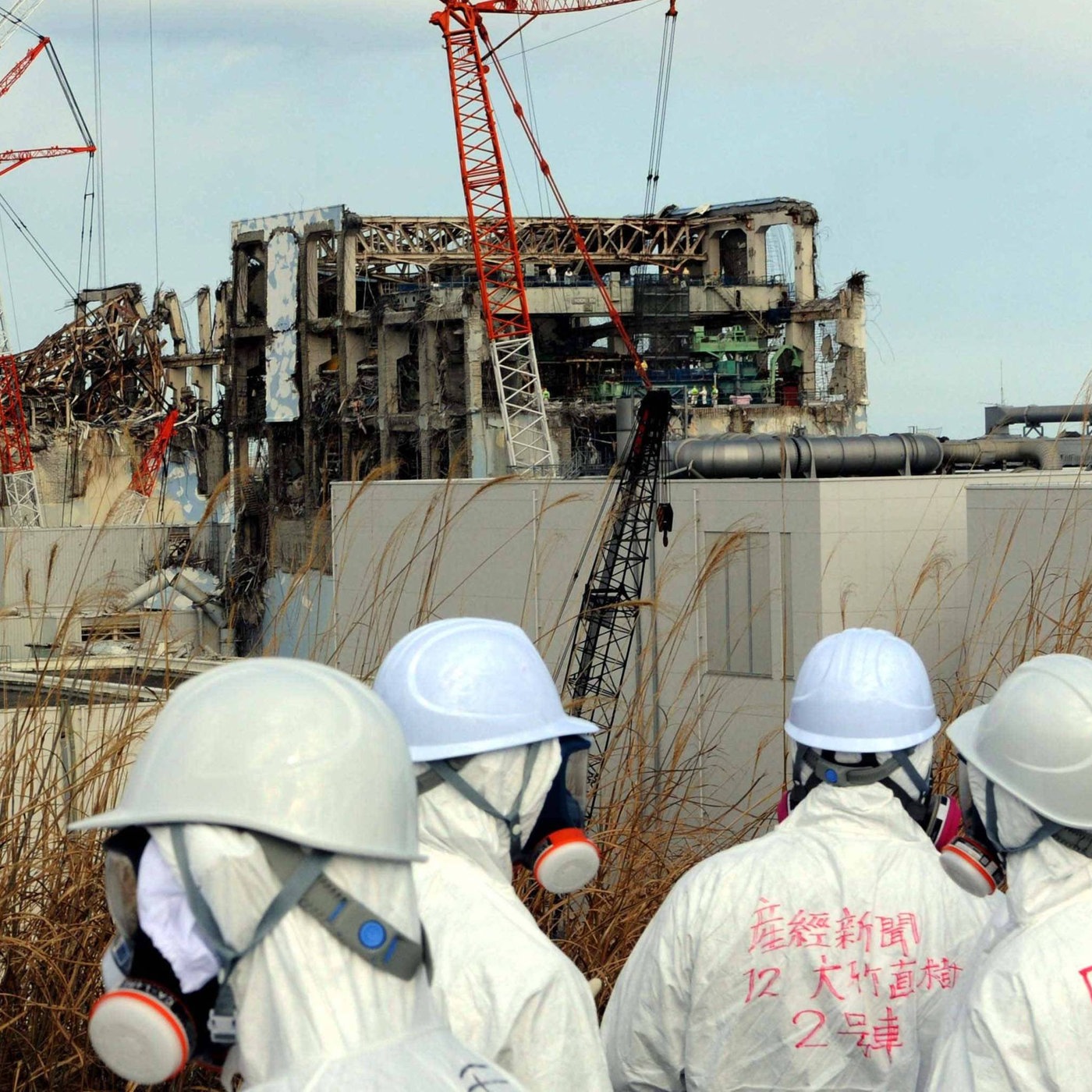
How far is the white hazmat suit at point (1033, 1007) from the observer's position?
2.54 meters

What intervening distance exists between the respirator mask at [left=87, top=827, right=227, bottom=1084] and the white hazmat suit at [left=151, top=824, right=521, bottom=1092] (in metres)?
0.05

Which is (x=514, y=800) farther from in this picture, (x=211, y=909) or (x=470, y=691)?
(x=211, y=909)

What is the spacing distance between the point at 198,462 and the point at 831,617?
114 feet

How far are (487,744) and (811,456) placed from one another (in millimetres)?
27343

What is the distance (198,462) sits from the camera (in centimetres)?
5734

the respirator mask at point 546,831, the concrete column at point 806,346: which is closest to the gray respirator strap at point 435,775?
the respirator mask at point 546,831

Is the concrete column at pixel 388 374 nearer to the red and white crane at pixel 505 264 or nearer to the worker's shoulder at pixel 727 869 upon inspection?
the red and white crane at pixel 505 264

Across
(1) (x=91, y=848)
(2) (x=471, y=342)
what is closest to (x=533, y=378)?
(2) (x=471, y=342)

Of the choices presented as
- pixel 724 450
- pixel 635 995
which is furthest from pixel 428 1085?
pixel 724 450

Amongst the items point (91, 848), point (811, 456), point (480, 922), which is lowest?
point (91, 848)

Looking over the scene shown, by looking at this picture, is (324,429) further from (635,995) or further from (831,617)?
(635,995)

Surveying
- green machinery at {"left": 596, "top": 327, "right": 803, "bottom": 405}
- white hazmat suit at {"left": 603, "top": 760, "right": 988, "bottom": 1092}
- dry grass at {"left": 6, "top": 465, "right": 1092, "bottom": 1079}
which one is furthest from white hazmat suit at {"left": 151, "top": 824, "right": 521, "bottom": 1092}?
green machinery at {"left": 596, "top": 327, "right": 803, "bottom": 405}

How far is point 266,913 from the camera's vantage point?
5.63 feet

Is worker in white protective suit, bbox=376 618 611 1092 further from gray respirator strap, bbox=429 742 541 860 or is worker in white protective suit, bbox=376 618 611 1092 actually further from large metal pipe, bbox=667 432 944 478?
large metal pipe, bbox=667 432 944 478
